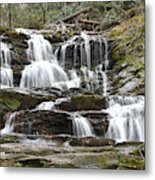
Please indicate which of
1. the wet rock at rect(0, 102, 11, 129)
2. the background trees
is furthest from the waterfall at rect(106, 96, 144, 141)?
the wet rock at rect(0, 102, 11, 129)

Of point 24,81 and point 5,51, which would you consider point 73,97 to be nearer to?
point 24,81

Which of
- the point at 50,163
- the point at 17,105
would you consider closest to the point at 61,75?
the point at 17,105

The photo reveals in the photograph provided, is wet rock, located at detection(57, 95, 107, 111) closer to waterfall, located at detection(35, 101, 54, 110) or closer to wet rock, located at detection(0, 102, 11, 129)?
waterfall, located at detection(35, 101, 54, 110)

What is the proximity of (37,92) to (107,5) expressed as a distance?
50 centimetres

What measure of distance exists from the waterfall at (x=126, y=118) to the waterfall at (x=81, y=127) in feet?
0.28

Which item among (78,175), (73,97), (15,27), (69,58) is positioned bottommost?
(78,175)

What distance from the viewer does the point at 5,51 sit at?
7.55 ft

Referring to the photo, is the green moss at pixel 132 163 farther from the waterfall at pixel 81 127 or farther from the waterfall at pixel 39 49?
the waterfall at pixel 39 49

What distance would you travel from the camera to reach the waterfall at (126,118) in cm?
217

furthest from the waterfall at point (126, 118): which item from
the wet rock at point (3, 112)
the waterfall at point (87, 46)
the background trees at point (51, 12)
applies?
the wet rock at point (3, 112)

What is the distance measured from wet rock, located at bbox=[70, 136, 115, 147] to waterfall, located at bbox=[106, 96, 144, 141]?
0.08 feet

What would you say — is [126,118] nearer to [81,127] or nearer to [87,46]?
[81,127]

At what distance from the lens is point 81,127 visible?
2232 mm

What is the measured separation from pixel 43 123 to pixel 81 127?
17 cm
